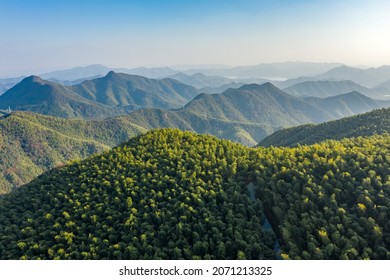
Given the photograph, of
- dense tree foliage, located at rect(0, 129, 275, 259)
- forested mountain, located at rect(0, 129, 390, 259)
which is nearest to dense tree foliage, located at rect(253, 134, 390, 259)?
forested mountain, located at rect(0, 129, 390, 259)

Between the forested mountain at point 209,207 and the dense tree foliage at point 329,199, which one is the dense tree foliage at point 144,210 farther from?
the dense tree foliage at point 329,199

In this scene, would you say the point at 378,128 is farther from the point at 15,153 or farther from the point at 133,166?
the point at 15,153

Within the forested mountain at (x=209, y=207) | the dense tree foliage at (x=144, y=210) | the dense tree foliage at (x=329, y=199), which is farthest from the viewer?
the dense tree foliage at (x=144, y=210)

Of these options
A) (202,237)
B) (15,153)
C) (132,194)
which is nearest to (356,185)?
(202,237)

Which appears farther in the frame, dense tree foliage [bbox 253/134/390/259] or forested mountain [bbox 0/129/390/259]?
forested mountain [bbox 0/129/390/259]

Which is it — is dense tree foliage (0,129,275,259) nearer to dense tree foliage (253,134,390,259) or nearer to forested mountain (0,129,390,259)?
forested mountain (0,129,390,259)

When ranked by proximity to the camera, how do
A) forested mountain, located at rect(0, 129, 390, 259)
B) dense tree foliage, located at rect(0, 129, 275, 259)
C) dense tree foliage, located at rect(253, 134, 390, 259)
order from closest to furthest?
dense tree foliage, located at rect(253, 134, 390, 259), forested mountain, located at rect(0, 129, 390, 259), dense tree foliage, located at rect(0, 129, 275, 259)

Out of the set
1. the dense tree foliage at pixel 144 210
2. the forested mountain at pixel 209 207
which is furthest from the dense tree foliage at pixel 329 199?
the dense tree foliage at pixel 144 210

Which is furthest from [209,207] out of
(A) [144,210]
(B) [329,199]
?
(B) [329,199]
